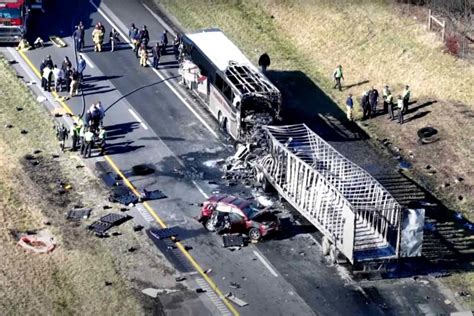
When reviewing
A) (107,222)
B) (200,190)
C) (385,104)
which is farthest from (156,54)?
(107,222)

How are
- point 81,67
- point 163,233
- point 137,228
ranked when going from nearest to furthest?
point 163,233
point 137,228
point 81,67

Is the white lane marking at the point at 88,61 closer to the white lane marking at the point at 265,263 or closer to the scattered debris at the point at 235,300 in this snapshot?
the white lane marking at the point at 265,263

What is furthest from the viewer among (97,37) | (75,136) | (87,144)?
(97,37)

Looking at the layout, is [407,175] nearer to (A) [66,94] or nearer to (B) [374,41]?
(B) [374,41]

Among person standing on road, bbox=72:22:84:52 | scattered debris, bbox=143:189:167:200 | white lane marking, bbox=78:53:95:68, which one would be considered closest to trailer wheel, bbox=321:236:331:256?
scattered debris, bbox=143:189:167:200

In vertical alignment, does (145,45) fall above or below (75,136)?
above

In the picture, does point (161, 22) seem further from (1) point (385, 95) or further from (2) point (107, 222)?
(2) point (107, 222)

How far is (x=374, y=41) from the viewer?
7100cm

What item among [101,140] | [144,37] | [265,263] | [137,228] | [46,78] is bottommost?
[265,263]

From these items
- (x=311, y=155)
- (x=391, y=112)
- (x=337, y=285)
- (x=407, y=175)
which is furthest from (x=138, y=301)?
(x=391, y=112)

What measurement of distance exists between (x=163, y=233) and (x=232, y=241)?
3.04 metres

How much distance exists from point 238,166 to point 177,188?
3.36 m

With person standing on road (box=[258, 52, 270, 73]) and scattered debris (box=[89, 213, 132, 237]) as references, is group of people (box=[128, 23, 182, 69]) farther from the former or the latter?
scattered debris (box=[89, 213, 132, 237])

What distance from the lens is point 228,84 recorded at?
2363 inches
